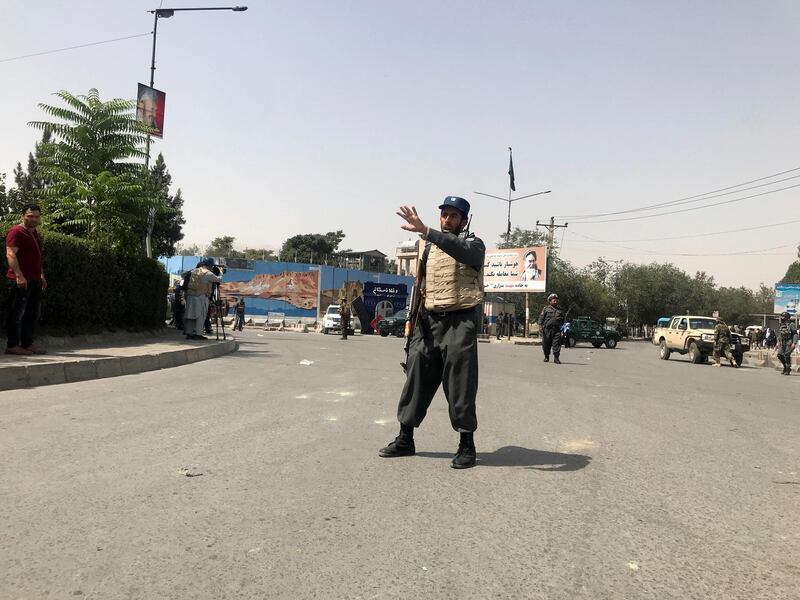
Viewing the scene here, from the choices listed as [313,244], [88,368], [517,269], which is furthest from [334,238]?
[88,368]

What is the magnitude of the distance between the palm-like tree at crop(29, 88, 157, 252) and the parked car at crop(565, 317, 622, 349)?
27.9 metres

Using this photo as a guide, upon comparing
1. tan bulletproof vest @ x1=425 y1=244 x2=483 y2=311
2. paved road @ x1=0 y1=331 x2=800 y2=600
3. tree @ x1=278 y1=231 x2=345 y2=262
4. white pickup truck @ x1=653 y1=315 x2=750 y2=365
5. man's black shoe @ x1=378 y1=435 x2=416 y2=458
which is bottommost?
paved road @ x1=0 y1=331 x2=800 y2=600

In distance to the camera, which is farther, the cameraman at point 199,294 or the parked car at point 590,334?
the parked car at point 590,334

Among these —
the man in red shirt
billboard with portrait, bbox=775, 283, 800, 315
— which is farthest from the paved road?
billboard with portrait, bbox=775, 283, 800, 315

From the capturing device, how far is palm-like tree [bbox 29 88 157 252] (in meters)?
13.5

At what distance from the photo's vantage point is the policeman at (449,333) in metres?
4.52

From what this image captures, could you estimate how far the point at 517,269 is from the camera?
43656 mm

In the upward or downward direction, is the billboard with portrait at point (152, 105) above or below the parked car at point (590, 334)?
above

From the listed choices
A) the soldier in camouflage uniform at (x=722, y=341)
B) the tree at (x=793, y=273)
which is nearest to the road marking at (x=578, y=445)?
the soldier in camouflage uniform at (x=722, y=341)

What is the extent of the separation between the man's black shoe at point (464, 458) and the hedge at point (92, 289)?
7.78m

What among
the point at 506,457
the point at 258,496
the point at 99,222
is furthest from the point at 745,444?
the point at 99,222

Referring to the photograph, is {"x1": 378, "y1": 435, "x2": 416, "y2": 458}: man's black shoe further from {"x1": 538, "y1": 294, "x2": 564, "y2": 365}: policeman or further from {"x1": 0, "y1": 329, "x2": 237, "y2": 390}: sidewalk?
{"x1": 538, "y1": 294, "x2": 564, "y2": 365}: policeman

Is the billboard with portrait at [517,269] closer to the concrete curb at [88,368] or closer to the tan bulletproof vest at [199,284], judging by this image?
the tan bulletproof vest at [199,284]

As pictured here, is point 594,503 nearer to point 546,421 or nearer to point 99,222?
point 546,421
